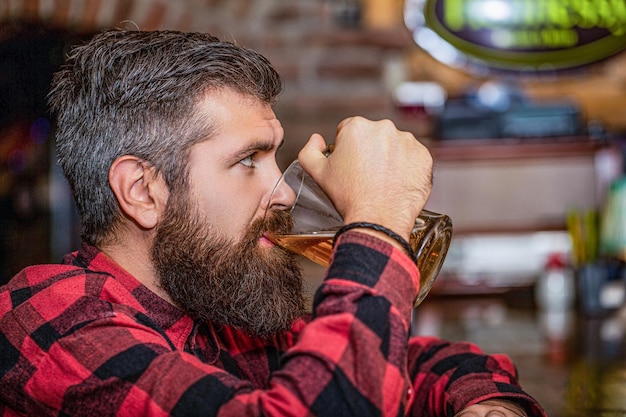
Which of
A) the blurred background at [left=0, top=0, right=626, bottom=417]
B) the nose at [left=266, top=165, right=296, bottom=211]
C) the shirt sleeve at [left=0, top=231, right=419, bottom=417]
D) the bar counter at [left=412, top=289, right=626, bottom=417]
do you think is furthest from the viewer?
the blurred background at [left=0, top=0, right=626, bottom=417]

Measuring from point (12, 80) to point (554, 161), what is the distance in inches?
84.9

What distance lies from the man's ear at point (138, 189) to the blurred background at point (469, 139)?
1196mm

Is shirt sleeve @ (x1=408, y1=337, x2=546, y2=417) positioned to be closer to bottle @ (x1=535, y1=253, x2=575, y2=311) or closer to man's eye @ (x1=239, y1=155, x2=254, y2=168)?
man's eye @ (x1=239, y1=155, x2=254, y2=168)

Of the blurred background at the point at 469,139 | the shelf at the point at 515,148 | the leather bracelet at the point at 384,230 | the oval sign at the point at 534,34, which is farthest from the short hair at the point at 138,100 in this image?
the shelf at the point at 515,148

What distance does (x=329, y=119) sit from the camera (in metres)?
3.35

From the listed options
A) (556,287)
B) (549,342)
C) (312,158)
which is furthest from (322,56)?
(312,158)

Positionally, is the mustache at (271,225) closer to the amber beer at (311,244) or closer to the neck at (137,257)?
the amber beer at (311,244)

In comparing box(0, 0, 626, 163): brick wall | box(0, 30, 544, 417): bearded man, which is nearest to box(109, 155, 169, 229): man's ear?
box(0, 30, 544, 417): bearded man

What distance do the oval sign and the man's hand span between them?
2.21m

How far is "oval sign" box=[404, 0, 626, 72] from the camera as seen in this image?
9.82 ft

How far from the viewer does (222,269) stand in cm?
100

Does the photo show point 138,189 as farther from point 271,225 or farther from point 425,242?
point 425,242

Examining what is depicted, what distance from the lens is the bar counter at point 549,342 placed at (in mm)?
1242

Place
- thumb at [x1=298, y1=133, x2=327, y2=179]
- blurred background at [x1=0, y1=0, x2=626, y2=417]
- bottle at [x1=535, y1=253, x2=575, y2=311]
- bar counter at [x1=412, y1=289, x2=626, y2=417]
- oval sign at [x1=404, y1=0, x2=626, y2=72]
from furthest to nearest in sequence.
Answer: oval sign at [x1=404, y1=0, x2=626, y2=72], bottle at [x1=535, y1=253, x2=575, y2=311], blurred background at [x1=0, y1=0, x2=626, y2=417], bar counter at [x1=412, y1=289, x2=626, y2=417], thumb at [x1=298, y1=133, x2=327, y2=179]
